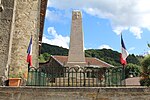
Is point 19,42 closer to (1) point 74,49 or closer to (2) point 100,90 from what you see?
(1) point 74,49

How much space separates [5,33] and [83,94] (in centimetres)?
471

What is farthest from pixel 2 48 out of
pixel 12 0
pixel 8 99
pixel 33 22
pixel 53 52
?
pixel 53 52

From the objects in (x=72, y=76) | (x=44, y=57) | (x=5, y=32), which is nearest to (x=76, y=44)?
(x=5, y=32)

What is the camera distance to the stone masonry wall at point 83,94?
7707 millimetres

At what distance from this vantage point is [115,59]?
57688mm

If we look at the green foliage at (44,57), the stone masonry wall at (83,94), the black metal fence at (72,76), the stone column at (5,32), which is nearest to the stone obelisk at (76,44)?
the black metal fence at (72,76)

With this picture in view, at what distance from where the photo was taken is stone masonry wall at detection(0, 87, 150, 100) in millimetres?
7707

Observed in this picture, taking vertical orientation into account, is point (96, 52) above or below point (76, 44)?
above

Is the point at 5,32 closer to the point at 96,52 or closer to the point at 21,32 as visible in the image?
the point at 21,32

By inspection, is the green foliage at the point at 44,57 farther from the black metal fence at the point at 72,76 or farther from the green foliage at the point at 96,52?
the black metal fence at the point at 72,76

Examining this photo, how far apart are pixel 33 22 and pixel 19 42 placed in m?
1.71

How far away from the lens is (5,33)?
10.7m

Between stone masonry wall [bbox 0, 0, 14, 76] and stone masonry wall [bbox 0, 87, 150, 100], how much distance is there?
263 cm

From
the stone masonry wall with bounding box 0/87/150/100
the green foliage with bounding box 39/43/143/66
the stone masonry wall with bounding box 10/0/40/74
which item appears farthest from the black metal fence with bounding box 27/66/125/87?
the green foliage with bounding box 39/43/143/66
